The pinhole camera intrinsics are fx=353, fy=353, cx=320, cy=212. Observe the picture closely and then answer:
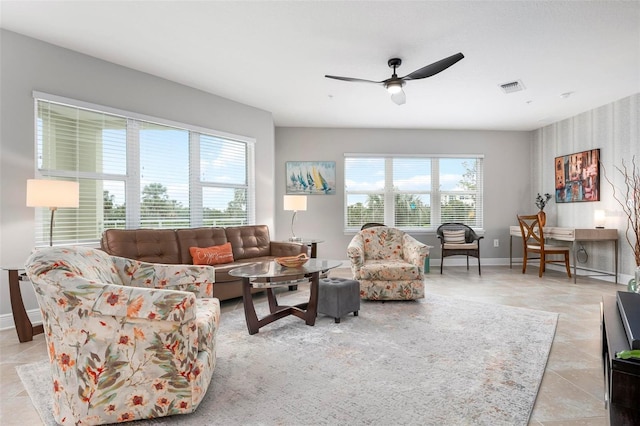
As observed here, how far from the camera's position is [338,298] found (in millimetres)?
3270

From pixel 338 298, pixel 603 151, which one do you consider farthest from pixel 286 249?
pixel 603 151

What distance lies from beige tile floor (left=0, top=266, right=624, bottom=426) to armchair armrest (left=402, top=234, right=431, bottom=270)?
68 centimetres

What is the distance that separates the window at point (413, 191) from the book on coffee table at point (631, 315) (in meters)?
4.56

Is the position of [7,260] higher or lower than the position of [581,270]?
higher

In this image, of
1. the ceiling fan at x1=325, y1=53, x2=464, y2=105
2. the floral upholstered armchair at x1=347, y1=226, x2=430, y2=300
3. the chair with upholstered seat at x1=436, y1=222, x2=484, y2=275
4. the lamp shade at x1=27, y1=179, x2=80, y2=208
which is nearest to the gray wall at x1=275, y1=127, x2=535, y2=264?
the chair with upholstered seat at x1=436, y1=222, x2=484, y2=275

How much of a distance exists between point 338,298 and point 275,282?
2.29ft

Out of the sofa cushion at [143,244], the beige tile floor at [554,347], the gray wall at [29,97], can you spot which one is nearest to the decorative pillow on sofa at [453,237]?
the beige tile floor at [554,347]

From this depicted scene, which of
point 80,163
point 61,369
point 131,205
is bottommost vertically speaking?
point 61,369

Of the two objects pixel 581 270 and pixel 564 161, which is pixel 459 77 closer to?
pixel 564 161

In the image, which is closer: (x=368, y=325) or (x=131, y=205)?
(x=368, y=325)

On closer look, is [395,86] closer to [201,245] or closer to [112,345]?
[201,245]

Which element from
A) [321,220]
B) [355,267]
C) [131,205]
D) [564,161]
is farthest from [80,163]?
[564,161]

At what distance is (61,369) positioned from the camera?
1.61m

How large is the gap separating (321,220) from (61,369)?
514cm
